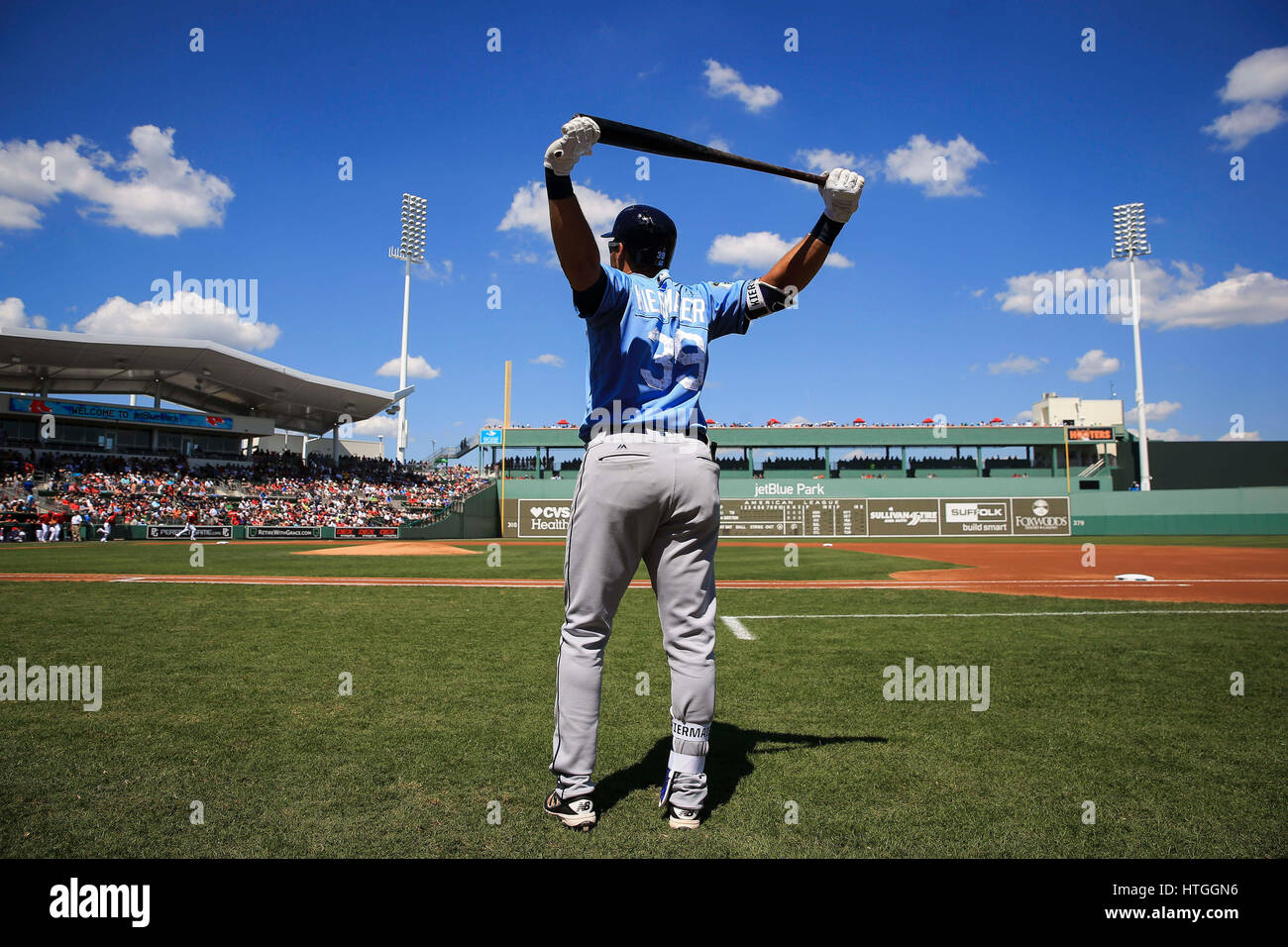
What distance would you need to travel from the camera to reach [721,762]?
122 inches

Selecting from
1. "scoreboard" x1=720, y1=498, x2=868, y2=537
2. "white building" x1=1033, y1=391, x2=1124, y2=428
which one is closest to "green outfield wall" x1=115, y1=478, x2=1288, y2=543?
"scoreboard" x1=720, y1=498, x2=868, y2=537

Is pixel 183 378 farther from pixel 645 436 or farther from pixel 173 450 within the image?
pixel 645 436

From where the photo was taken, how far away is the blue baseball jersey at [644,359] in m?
2.71

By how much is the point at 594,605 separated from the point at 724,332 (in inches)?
53.0

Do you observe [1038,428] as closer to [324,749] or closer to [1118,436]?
[1118,436]

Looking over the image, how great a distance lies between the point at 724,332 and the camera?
3.13m

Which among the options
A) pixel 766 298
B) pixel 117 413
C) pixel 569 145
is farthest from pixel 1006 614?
pixel 117 413

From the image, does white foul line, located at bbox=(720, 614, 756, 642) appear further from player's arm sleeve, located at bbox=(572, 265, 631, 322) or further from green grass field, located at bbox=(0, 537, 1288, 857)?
player's arm sleeve, located at bbox=(572, 265, 631, 322)

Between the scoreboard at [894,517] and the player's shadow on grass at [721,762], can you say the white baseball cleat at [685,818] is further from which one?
the scoreboard at [894,517]

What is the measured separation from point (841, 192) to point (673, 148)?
75cm

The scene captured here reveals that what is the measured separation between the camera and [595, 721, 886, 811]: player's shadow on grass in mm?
2742

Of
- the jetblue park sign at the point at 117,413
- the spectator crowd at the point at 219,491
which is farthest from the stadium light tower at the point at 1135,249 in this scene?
the jetblue park sign at the point at 117,413

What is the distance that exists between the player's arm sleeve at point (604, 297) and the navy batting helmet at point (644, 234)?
10.2 inches

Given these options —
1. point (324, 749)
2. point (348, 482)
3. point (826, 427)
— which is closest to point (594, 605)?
point (324, 749)
